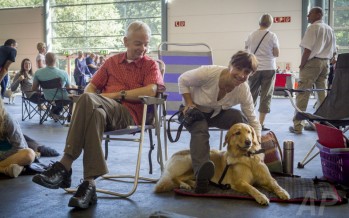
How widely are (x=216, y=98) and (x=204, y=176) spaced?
528mm

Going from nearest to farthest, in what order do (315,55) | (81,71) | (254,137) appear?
1. (254,137)
2. (315,55)
3. (81,71)

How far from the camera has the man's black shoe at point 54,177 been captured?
7.23 feet

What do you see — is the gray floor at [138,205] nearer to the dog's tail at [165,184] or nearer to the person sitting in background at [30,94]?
the dog's tail at [165,184]

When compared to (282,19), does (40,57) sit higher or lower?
lower

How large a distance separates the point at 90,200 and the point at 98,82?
85 cm

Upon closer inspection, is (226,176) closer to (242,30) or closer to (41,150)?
(41,150)

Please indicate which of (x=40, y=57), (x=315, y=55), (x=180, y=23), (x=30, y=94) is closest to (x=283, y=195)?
(x=315, y=55)

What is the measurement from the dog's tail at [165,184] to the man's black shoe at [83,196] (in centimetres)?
44

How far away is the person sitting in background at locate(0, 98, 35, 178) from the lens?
306cm

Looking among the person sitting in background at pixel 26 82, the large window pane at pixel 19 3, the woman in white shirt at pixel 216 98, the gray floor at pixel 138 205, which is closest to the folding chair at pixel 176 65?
the gray floor at pixel 138 205

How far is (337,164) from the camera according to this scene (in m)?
2.71

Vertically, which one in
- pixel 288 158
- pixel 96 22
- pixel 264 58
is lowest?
pixel 288 158

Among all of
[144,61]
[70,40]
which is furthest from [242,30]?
[144,61]

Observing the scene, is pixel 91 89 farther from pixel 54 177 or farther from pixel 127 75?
pixel 54 177
